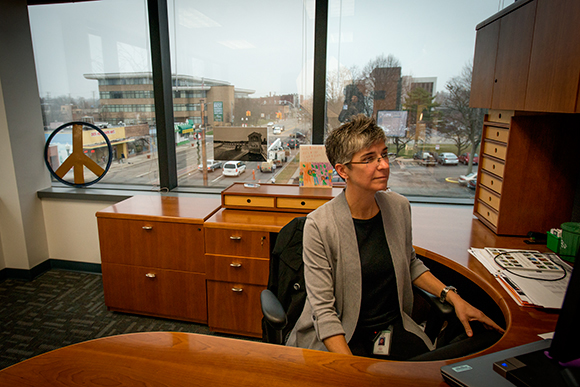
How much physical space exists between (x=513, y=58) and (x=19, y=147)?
3.43 meters

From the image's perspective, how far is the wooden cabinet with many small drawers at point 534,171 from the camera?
1767mm

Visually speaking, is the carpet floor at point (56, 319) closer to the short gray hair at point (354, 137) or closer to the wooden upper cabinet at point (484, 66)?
the short gray hair at point (354, 137)

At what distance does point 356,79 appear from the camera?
2.67 meters

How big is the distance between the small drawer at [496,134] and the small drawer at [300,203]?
101cm

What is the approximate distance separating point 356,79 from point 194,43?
1.34m

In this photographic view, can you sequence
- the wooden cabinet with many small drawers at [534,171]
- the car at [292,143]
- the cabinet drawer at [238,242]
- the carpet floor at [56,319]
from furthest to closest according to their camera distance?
1. the car at [292,143]
2. the carpet floor at [56,319]
3. the cabinet drawer at [238,242]
4. the wooden cabinet with many small drawers at [534,171]

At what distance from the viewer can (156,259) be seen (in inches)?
91.5

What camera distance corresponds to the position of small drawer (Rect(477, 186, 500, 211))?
192cm

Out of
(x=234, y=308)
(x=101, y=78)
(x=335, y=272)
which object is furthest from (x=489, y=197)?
(x=101, y=78)

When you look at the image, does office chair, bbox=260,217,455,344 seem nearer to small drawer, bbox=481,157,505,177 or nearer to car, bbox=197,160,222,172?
small drawer, bbox=481,157,505,177

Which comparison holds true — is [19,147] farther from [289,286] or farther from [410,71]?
[410,71]

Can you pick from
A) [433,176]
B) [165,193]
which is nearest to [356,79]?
[433,176]

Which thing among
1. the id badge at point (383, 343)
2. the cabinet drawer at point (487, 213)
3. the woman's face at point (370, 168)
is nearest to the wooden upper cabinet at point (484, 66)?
the cabinet drawer at point (487, 213)

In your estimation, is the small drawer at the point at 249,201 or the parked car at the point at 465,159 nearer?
the small drawer at the point at 249,201
